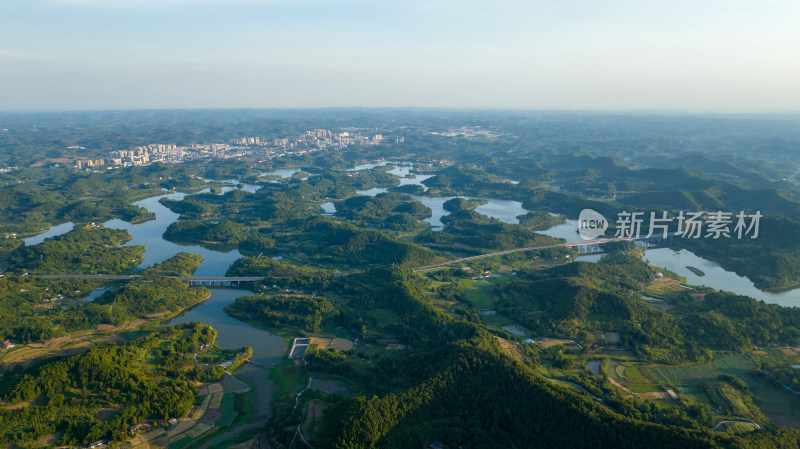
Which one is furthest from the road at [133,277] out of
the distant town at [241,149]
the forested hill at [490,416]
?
the distant town at [241,149]

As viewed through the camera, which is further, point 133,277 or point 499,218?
point 499,218

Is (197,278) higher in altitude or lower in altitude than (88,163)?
lower

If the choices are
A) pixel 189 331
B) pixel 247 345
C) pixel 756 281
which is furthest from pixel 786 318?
pixel 189 331

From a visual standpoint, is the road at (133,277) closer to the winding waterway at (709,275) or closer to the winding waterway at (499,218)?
the winding waterway at (499,218)

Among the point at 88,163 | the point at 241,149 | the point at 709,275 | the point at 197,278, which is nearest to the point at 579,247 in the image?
the point at 709,275

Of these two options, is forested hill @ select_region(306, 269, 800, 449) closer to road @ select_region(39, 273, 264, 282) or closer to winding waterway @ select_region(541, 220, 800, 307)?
road @ select_region(39, 273, 264, 282)

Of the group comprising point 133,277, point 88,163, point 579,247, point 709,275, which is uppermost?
point 88,163

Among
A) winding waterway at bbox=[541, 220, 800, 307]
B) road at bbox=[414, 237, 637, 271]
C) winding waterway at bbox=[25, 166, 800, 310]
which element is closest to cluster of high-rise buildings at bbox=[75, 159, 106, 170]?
winding waterway at bbox=[25, 166, 800, 310]

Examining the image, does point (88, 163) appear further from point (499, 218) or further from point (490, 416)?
point (490, 416)

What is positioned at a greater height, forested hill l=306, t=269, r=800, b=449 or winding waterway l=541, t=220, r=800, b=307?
forested hill l=306, t=269, r=800, b=449

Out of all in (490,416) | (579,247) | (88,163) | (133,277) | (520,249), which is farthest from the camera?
(88,163)

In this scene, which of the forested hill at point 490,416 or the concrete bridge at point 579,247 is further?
the concrete bridge at point 579,247
